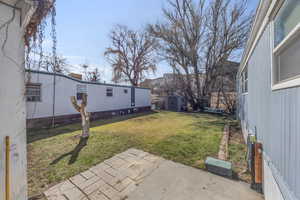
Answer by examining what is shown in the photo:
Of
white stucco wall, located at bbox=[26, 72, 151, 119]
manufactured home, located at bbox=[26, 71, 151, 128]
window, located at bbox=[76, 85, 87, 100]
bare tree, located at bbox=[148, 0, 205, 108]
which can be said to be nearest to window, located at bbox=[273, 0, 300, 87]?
white stucco wall, located at bbox=[26, 72, 151, 119]

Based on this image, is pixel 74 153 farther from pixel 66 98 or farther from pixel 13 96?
pixel 66 98

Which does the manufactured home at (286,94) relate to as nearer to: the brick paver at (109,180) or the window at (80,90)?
the brick paver at (109,180)

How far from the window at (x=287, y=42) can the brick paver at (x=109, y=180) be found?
2696mm

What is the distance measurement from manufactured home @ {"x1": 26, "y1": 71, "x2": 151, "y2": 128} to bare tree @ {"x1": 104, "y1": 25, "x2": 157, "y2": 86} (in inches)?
296

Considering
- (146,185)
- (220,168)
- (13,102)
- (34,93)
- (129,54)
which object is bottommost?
(146,185)

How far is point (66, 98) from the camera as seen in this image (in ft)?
25.5

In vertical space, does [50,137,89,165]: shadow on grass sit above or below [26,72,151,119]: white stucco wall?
below

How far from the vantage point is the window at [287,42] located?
118 cm

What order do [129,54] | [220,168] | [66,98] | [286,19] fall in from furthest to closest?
[129,54], [66,98], [220,168], [286,19]

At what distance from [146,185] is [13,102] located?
2.31 metres

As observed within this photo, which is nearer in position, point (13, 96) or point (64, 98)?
point (13, 96)

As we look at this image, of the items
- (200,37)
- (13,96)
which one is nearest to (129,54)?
(200,37)

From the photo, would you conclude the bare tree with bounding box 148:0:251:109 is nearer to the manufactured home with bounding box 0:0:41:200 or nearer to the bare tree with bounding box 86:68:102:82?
A: the bare tree with bounding box 86:68:102:82

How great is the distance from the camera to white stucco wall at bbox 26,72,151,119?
666 cm
